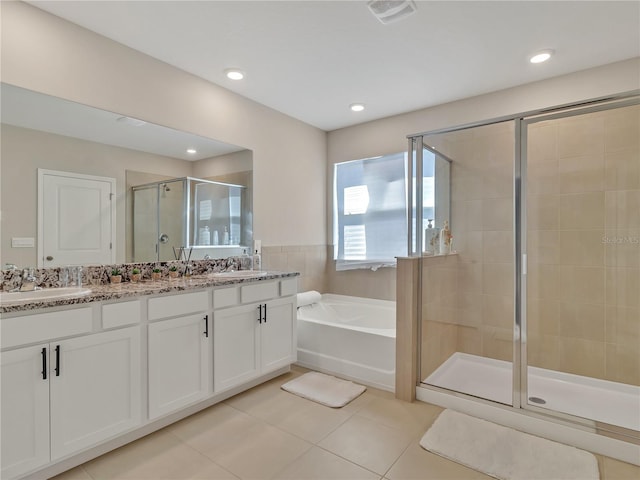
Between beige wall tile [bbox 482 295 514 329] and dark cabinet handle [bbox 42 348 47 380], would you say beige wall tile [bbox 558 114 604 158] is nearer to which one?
beige wall tile [bbox 482 295 514 329]

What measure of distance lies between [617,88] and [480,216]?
53.7 inches

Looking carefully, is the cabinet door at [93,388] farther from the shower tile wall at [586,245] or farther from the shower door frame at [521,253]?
the shower tile wall at [586,245]

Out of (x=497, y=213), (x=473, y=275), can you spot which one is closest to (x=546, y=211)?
(x=497, y=213)

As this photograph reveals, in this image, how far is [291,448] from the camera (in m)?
1.96

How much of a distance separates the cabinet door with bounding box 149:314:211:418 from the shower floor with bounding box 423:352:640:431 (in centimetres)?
168

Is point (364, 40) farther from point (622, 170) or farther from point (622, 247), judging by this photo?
point (622, 247)

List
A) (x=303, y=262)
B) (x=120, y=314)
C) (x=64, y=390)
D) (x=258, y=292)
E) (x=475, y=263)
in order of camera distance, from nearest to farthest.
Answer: (x=64, y=390), (x=120, y=314), (x=258, y=292), (x=475, y=263), (x=303, y=262)

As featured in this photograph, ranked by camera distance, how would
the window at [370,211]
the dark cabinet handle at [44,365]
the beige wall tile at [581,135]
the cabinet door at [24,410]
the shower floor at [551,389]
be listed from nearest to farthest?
1. the cabinet door at [24,410]
2. the dark cabinet handle at [44,365]
3. the shower floor at [551,389]
4. the beige wall tile at [581,135]
5. the window at [370,211]

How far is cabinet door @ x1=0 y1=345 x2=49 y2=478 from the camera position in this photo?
1.48 meters

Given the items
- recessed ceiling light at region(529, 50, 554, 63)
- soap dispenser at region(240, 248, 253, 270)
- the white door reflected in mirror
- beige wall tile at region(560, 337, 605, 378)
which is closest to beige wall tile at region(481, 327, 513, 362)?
beige wall tile at region(560, 337, 605, 378)

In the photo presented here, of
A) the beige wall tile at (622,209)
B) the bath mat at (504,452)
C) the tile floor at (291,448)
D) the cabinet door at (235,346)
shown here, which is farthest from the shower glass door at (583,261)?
the cabinet door at (235,346)

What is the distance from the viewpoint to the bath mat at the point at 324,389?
99.3 inches

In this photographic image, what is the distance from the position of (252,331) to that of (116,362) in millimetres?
979

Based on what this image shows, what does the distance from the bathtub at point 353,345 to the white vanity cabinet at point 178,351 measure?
1087 millimetres
